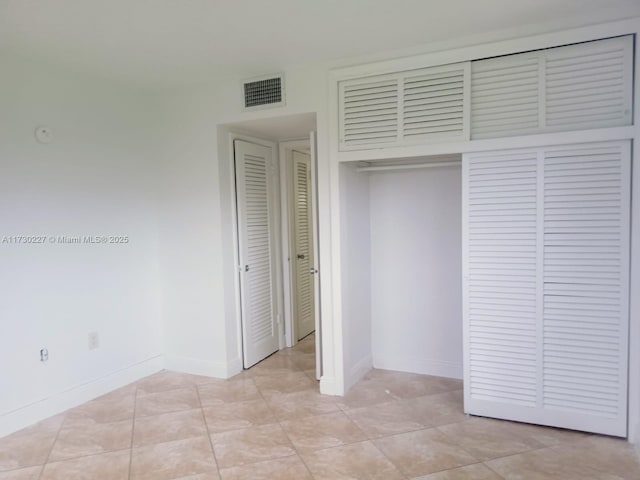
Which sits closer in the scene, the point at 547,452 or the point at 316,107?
the point at 547,452

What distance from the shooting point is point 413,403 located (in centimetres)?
318

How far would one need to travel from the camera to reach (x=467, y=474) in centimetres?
232

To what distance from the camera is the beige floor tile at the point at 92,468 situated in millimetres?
2398

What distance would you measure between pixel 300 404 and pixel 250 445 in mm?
617

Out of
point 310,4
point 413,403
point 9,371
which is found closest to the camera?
point 310,4

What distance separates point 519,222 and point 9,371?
135 inches

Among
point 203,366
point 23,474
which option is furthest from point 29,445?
point 203,366

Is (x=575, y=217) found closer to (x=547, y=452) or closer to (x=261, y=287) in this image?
(x=547, y=452)

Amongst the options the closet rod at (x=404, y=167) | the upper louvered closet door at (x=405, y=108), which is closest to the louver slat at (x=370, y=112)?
the upper louvered closet door at (x=405, y=108)

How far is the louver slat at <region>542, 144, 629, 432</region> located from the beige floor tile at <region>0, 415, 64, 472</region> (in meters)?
3.11

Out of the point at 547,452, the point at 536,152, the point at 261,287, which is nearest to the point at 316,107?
the point at 536,152

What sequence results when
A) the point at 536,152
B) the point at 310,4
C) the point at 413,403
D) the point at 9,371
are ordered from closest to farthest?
the point at 310,4 → the point at 536,152 → the point at 9,371 → the point at 413,403

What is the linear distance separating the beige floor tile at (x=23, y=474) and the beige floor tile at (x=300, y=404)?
4.69 feet

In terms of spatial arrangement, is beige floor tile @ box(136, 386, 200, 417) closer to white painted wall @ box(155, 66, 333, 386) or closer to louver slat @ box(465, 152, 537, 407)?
white painted wall @ box(155, 66, 333, 386)
